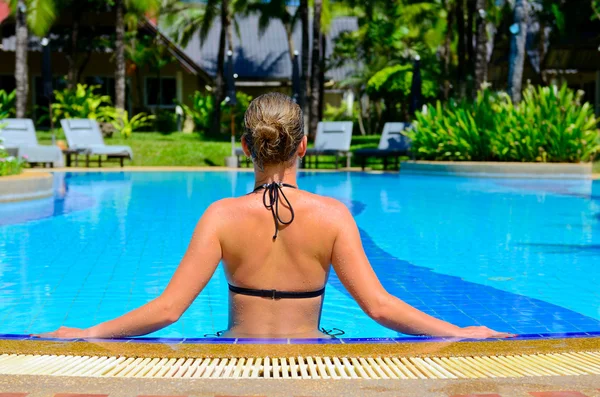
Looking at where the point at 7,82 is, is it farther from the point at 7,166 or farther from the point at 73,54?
the point at 7,166

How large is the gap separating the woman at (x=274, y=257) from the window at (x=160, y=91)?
3642 cm

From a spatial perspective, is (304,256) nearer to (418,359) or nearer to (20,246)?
(418,359)

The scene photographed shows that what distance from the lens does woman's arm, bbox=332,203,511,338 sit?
2.84m

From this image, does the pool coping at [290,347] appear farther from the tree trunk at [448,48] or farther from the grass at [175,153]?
the tree trunk at [448,48]

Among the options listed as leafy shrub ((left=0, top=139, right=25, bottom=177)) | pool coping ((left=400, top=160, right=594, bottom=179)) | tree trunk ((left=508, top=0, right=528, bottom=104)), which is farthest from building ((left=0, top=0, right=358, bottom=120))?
leafy shrub ((left=0, top=139, right=25, bottom=177))

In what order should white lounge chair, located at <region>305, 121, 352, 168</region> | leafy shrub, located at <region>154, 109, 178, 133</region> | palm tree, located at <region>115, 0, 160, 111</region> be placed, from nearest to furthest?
white lounge chair, located at <region>305, 121, 352, 168</region> → palm tree, located at <region>115, 0, 160, 111</region> → leafy shrub, located at <region>154, 109, 178, 133</region>

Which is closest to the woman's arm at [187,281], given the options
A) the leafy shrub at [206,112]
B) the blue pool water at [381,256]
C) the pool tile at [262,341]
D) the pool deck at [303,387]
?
the pool tile at [262,341]

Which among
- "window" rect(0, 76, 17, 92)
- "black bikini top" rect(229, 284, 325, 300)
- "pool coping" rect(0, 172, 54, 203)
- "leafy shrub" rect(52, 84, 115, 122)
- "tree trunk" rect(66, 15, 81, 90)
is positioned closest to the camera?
"black bikini top" rect(229, 284, 325, 300)

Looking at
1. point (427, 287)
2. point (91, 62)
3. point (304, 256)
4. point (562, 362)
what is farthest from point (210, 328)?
point (91, 62)

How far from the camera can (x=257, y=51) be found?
41.9 m

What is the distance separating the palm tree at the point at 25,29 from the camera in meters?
27.8

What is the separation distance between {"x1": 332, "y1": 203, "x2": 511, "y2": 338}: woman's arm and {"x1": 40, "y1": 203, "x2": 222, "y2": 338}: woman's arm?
0.41 meters

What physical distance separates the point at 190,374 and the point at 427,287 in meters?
4.65

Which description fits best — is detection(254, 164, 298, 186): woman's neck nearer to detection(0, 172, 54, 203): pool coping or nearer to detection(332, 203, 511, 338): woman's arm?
detection(332, 203, 511, 338): woman's arm
